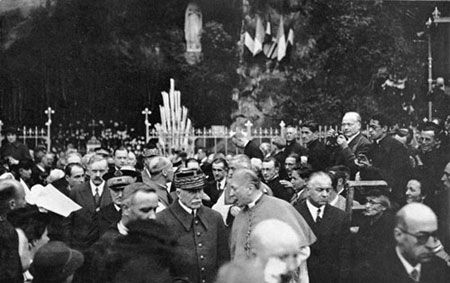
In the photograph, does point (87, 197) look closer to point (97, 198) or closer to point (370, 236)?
point (97, 198)

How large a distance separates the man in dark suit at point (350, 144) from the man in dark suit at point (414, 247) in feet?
9.42

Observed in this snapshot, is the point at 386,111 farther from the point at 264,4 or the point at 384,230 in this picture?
the point at 384,230

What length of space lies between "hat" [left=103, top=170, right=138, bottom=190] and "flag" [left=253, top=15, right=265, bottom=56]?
11.2 meters

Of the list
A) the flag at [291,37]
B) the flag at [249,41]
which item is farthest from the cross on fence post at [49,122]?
the flag at [291,37]

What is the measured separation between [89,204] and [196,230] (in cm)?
180

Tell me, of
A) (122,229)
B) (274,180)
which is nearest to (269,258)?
(122,229)

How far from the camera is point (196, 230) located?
19.9 ft

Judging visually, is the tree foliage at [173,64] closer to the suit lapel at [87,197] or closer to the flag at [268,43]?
the flag at [268,43]

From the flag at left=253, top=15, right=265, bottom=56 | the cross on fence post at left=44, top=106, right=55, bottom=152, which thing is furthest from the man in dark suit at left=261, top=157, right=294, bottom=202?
the cross on fence post at left=44, top=106, right=55, bottom=152

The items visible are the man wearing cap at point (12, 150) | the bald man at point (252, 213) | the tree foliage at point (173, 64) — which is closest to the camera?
the bald man at point (252, 213)

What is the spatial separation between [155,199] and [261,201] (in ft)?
2.79

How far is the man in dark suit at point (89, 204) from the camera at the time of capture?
6.52 metres

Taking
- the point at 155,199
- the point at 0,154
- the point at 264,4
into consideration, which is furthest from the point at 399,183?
the point at 264,4

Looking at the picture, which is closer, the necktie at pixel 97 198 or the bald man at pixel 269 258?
the bald man at pixel 269 258
